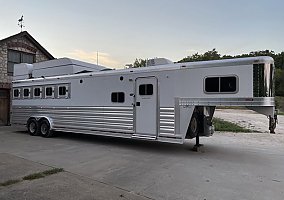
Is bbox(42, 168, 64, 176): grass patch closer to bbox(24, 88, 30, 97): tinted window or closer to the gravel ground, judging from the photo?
bbox(24, 88, 30, 97): tinted window

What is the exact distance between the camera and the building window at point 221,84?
754 centimetres

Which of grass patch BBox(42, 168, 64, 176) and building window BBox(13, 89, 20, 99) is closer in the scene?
grass patch BBox(42, 168, 64, 176)

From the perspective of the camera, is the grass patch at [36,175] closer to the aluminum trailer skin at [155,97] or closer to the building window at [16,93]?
the aluminum trailer skin at [155,97]

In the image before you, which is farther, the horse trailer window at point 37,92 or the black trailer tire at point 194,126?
the horse trailer window at point 37,92

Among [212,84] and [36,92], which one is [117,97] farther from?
[36,92]

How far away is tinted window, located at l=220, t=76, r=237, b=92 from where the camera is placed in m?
7.52

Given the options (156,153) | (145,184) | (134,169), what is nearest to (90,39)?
(156,153)

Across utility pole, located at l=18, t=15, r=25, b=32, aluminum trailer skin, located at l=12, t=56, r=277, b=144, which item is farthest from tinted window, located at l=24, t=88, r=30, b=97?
utility pole, located at l=18, t=15, r=25, b=32

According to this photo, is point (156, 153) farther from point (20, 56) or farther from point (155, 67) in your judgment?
point (20, 56)

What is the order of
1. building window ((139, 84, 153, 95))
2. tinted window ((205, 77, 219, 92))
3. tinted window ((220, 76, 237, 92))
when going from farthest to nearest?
building window ((139, 84, 153, 95))
tinted window ((205, 77, 219, 92))
tinted window ((220, 76, 237, 92))

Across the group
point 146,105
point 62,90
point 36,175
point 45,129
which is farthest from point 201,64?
point 45,129

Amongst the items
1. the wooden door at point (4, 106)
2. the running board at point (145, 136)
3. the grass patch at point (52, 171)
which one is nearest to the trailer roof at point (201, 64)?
the running board at point (145, 136)

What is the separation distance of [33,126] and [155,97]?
7028mm

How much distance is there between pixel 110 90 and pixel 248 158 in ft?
16.5
